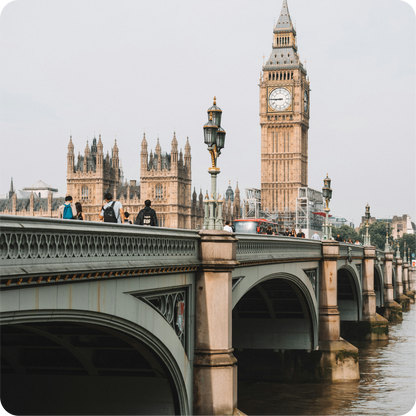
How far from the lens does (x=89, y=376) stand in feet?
36.7

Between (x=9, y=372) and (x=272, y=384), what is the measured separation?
1290 centimetres

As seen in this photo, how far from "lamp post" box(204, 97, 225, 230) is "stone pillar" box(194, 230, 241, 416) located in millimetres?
314

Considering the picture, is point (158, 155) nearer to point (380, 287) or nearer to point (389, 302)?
point (389, 302)

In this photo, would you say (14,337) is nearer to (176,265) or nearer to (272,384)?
(176,265)

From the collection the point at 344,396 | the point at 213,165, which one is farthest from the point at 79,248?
the point at 344,396

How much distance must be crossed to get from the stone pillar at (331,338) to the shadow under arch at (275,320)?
64 centimetres

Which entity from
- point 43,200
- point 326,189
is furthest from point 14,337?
point 43,200

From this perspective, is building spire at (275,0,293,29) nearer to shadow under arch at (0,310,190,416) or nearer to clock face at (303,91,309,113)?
clock face at (303,91,309,113)

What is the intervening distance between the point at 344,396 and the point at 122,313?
49.4 feet

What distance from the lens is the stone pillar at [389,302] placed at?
48978 mm

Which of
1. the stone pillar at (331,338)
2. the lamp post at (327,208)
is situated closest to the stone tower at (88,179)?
the lamp post at (327,208)

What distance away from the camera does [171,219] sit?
8981cm

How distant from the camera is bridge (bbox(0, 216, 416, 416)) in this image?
6.44 metres

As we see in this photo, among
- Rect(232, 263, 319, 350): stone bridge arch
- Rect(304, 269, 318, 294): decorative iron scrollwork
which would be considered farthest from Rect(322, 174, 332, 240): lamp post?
Rect(232, 263, 319, 350): stone bridge arch
